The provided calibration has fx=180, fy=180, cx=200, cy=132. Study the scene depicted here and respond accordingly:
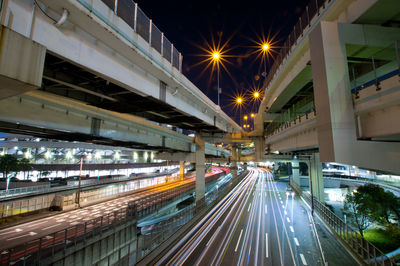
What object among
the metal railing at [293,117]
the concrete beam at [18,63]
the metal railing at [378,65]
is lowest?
the concrete beam at [18,63]

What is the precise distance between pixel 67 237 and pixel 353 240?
2046 centimetres

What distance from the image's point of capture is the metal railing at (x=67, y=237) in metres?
10.6

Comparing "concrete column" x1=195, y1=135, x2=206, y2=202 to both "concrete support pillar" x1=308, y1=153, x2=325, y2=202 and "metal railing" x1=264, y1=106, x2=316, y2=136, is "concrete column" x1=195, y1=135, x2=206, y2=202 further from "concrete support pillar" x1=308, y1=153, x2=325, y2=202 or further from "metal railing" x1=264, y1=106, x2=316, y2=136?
"concrete support pillar" x1=308, y1=153, x2=325, y2=202

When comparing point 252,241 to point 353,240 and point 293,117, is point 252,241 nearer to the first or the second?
point 353,240

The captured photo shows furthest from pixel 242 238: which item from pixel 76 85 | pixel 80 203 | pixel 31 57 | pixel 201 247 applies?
pixel 80 203

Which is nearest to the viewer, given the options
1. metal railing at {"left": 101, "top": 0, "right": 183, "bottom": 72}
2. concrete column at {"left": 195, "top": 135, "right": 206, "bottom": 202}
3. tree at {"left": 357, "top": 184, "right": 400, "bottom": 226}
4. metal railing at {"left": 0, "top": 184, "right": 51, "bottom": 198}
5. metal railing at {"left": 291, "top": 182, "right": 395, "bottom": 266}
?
metal railing at {"left": 101, "top": 0, "right": 183, "bottom": 72}

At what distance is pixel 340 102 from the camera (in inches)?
265

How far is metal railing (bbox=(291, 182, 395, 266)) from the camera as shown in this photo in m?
9.49

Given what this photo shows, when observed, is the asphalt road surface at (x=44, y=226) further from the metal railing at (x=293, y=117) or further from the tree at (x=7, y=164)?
the tree at (x=7, y=164)

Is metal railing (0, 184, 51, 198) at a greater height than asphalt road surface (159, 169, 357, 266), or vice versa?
metal railing (0, 184, 51, 198)

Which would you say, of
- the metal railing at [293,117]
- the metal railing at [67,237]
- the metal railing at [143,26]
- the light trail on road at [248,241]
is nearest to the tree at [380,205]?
the light trail on road at [248,241]

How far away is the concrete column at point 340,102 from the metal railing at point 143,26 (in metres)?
7.66

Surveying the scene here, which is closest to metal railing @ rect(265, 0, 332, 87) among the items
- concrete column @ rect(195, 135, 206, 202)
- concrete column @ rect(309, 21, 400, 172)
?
concrete column @ rect(309, 21, 400, 172)

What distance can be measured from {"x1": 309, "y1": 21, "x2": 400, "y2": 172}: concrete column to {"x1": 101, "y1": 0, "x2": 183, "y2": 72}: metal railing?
25.1ft
